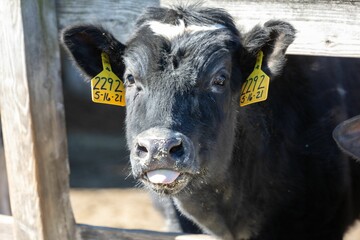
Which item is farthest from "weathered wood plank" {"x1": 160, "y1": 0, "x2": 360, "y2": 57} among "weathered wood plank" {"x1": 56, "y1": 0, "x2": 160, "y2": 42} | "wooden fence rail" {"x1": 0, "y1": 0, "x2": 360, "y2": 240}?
"weathered wood plank" {"x1": 56, "y1": 0, "x2": 160, "y2": 42}

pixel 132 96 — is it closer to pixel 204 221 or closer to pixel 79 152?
pixel 204 221

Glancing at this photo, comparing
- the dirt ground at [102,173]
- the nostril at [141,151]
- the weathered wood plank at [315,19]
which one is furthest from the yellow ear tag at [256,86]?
the dirt ground at [102,173]

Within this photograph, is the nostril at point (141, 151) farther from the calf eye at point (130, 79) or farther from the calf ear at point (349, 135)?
the calf ear at point (349, 135)

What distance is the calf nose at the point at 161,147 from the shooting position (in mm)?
3344

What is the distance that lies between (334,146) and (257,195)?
1.98ft

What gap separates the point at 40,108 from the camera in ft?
13.9

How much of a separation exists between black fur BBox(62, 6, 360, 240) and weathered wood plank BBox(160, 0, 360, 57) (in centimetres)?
12

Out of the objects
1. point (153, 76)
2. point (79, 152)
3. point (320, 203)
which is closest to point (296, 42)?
point (153, 76)

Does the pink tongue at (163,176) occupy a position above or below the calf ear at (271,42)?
below

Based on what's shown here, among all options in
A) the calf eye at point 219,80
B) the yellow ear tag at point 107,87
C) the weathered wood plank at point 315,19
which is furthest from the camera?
the yellow ear tag at point 107,87

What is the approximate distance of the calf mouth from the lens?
3473mm

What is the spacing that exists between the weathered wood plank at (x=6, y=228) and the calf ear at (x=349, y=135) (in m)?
2.02

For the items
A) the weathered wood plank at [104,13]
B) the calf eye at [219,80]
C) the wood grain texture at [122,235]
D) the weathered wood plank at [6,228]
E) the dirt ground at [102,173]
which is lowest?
the dirt ground at [102,173]

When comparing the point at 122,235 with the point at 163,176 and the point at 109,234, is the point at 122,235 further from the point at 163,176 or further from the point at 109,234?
the point at 163,176
